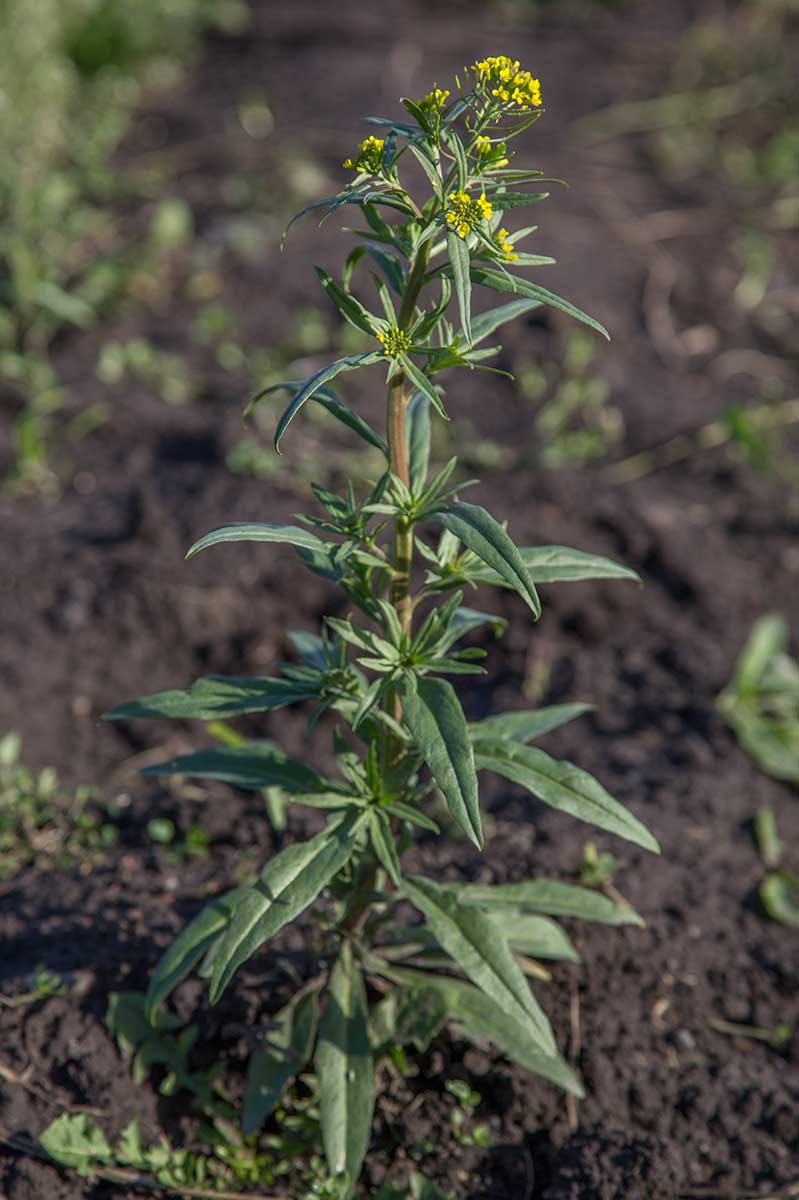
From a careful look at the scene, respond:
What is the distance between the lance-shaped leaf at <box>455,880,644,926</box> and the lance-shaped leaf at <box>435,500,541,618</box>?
1.02 m

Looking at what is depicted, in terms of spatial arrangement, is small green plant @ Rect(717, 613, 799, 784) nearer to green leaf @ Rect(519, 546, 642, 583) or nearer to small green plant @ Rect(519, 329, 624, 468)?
small green plant @ Rect(519, 329, 624, 468)

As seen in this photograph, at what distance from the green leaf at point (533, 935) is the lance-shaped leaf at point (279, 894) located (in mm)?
586

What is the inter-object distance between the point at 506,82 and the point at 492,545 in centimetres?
74

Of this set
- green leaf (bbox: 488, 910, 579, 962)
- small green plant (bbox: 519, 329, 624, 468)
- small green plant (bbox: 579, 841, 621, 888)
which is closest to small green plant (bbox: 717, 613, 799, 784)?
small green plant (bbox: 579, 841, 621, 888)

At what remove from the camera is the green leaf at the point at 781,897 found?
3.11 m

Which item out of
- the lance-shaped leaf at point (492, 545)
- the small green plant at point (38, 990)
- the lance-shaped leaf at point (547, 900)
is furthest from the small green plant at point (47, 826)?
the lance-shaped leaf at point (492, 545)

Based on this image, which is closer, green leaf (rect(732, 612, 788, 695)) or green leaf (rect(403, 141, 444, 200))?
green leaf (rect(403, 141, 444, 200))

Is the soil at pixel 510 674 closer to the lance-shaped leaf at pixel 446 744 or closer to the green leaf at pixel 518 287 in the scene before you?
the lance-shaped leaf at pixel 446 744

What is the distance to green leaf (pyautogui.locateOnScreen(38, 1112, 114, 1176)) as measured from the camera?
2355mm

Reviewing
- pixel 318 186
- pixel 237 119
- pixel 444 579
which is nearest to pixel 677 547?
pixel 444 579

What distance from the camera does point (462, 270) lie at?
5.90 feet

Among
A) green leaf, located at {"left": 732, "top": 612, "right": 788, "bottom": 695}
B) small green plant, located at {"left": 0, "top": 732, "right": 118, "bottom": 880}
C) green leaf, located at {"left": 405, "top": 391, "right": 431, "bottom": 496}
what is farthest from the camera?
green leaf, located at {"left": 732, "top": 612, "right": 788, "bottom": 695}

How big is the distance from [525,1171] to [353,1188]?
39 cm

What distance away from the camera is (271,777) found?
97.0 inches
